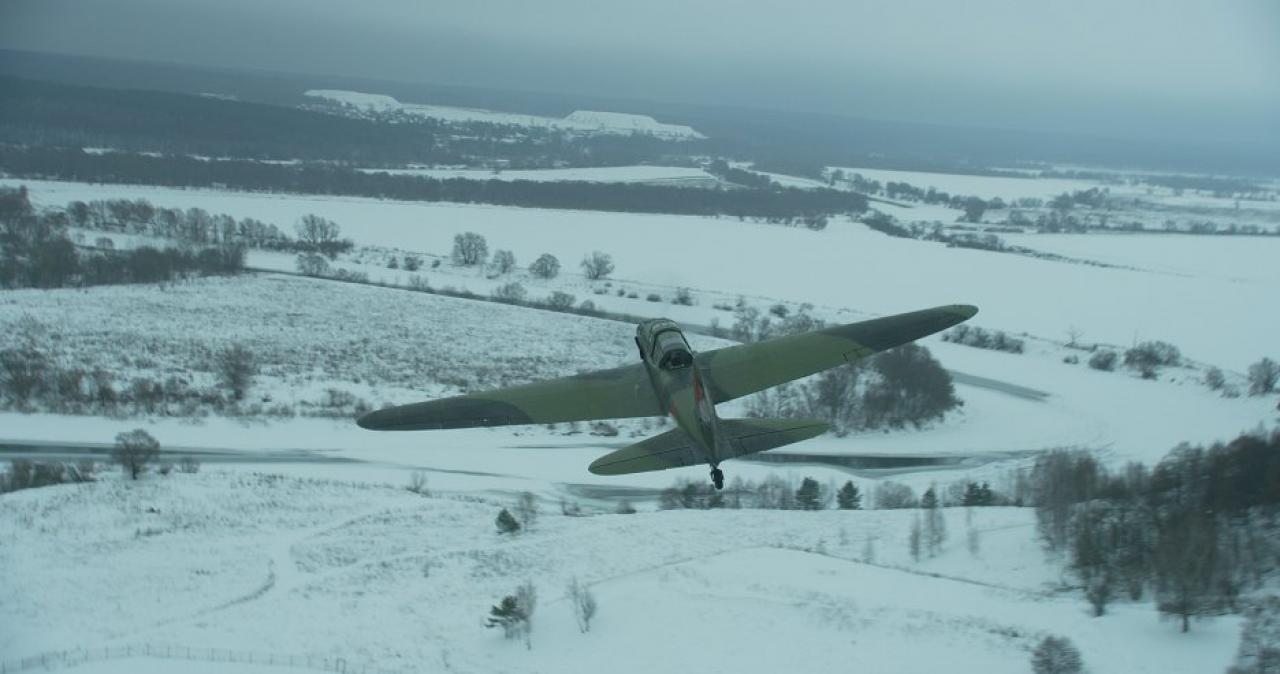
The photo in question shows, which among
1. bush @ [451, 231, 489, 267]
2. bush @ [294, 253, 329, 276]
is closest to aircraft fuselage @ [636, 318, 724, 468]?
bush @ [294, 253, 329, 276]

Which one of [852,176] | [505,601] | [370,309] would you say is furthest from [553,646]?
[852,176]

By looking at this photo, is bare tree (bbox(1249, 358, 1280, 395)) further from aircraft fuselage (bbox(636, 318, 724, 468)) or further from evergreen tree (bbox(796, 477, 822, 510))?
aircraft fuselage (bbox(636, 318, 724, 468))

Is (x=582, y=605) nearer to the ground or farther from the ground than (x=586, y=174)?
nearer to the ground

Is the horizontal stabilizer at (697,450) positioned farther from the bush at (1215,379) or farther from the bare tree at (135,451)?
the bush at (1215,379)

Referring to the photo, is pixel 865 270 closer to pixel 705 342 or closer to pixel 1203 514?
pixel 705 342

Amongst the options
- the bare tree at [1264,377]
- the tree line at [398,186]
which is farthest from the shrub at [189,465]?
the tree line at [398,186]

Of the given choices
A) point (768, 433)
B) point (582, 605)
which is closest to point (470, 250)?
point (582, 605)

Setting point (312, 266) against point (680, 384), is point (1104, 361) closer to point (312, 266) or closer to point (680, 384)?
point (680, 384)
